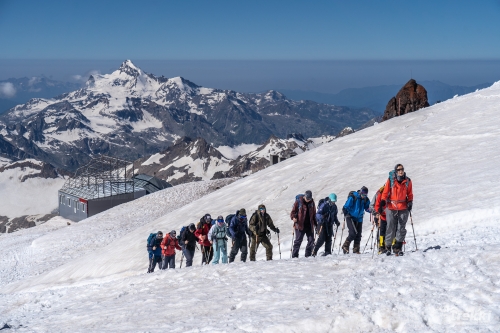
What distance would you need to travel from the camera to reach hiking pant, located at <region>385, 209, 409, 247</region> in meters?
13.6

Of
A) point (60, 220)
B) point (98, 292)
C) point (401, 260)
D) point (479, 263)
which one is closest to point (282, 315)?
point (401, 260)

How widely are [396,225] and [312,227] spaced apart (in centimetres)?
376

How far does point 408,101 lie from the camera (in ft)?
226

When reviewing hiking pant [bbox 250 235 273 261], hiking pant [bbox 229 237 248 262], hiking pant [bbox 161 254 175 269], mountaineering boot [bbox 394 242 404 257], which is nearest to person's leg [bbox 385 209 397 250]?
mountaineering boot [bbox 394 242 404 257]

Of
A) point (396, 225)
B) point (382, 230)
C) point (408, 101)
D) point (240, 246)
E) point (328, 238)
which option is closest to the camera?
point (396, 225)

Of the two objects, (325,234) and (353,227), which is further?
(325,234)

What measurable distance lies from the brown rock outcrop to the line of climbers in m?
52.5

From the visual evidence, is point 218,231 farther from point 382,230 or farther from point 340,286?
point 340,286

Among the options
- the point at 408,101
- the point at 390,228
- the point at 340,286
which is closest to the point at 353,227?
the point at 390,228

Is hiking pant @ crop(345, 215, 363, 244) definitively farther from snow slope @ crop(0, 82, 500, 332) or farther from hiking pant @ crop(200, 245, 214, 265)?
hiking pant @ crop(200, 245, 214, 265)

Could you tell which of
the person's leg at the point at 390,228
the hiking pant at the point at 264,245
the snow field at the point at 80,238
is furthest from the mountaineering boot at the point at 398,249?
the snow field at the point at 80,238

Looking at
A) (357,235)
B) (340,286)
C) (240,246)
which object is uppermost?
(357,235)

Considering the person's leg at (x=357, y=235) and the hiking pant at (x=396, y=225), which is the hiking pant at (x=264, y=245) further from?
the hiking pant at (x=396, y=225)

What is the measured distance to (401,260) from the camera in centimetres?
1278
